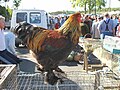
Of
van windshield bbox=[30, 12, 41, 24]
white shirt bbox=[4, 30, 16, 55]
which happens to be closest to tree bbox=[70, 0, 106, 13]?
van windshield bbox=[30, 12, 41, 24]

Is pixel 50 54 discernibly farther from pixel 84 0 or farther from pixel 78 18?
pixel 84 0

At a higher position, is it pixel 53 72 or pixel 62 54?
pixel 62 54

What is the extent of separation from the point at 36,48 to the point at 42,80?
1.96 ft

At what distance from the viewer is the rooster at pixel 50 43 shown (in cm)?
393

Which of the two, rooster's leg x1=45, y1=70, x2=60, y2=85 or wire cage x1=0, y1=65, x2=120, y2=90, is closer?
rooster's leg x1=45, y1=70, x2=60, y2=85

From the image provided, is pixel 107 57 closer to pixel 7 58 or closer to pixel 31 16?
pixel 7 58

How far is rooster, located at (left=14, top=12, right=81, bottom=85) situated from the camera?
155 inches

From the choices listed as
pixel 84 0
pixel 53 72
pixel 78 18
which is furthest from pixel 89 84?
pixel 84 0

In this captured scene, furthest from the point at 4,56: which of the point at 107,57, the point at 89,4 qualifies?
the point at 89,4

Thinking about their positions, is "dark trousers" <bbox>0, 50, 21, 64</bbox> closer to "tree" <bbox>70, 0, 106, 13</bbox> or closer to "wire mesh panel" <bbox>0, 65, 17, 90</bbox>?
"wire mesh panel" <bbox>0, 65, 17, 90</bbox>

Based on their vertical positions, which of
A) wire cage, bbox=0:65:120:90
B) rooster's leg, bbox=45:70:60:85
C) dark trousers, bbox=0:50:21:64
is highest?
dark trousers, bbox=0:50:21:64

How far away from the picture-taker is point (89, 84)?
173 inches

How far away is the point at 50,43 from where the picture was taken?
13.0ft

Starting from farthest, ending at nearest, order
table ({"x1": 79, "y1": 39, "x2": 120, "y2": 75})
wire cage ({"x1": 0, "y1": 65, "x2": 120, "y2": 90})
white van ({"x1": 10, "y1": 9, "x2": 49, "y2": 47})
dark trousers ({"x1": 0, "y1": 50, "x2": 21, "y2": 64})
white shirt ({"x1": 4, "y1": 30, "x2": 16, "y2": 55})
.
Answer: white van ({"x1": 10, "y1": 9, "x2": 49, "y2": 47}) → white shirt ({"x1": 4, "y1": 30, "x2": 16, "y2": 55}) → dark trousers ({"x1": 0, "y1": 50, "x2": 21, "y2": 64}) → wire cage ({"x1": 0, "y1": 65, "x2": 120, "y2": 90}) → table ({"x1": 79, "y1": 39, "x2": 120, "y2": 75})
